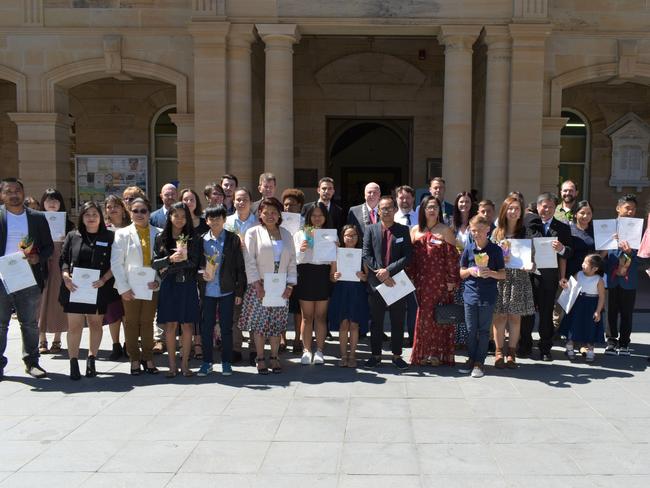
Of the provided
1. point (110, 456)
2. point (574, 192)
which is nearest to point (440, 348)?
point (574, 192)

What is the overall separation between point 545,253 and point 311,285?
282 centimetres

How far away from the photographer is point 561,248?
24.7 feet

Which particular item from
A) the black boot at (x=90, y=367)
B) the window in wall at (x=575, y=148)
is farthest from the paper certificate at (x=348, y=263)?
the window in wall at (x=575, y=148)

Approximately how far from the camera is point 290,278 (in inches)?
281

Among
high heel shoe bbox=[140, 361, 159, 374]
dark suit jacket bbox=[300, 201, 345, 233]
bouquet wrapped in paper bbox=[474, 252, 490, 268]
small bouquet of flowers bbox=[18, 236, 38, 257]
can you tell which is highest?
dark suit jacket bbox=[300, 201, 345, 233]

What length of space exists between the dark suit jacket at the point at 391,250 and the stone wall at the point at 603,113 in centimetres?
1084

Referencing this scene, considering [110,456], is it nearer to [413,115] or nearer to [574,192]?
[574,192]

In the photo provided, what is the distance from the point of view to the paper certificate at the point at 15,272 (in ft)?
22.3

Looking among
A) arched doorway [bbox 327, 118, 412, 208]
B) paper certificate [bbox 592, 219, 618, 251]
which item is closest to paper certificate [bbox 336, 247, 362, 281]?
paper certificate [bbox 592, 219, 618, 251]

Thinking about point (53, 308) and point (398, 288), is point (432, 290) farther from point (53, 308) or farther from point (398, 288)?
point (53, 308)

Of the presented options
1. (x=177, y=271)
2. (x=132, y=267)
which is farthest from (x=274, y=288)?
(x=132, y=267)

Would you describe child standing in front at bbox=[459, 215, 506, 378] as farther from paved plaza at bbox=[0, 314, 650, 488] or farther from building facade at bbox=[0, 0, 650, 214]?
building facade at bbox=[0, 0, 650, 214]

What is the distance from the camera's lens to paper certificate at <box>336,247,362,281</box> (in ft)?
23.7

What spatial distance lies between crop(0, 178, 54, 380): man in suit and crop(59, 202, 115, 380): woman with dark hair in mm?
365
